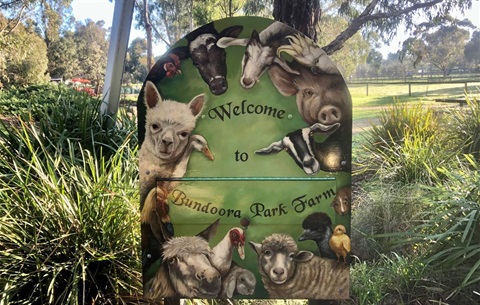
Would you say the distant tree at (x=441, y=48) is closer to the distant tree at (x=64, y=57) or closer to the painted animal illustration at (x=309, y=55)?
the painted animal illustration at (x=309, y=55)

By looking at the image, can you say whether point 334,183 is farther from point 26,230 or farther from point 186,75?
point 26,230

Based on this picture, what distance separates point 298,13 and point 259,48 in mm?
1999

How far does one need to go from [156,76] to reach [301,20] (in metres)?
2.14

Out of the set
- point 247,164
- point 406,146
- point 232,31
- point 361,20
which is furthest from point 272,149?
point 361,20

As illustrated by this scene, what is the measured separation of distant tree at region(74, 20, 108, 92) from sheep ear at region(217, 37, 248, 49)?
120 inches

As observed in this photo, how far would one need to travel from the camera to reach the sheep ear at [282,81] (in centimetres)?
146

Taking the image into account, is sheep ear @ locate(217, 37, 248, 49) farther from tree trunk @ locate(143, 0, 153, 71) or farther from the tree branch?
the tree branch

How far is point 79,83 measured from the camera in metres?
4.47

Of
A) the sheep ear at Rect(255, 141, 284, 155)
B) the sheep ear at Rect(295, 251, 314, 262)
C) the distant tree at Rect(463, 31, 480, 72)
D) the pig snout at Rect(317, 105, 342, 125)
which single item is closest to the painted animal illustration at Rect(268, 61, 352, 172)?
the pig snout at Rect(317, 105, 342, 125)

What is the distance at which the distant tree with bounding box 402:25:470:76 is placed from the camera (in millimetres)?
3733

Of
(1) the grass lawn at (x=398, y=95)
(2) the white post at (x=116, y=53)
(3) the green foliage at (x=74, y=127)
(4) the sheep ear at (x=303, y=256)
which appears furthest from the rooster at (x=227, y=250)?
(1) the grass lawn at (x=398, y=95)

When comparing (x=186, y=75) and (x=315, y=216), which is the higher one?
(x=186, y=75)

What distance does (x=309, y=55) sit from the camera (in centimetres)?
145

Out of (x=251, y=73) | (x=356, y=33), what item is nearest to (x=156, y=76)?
(x=251, y=73)
